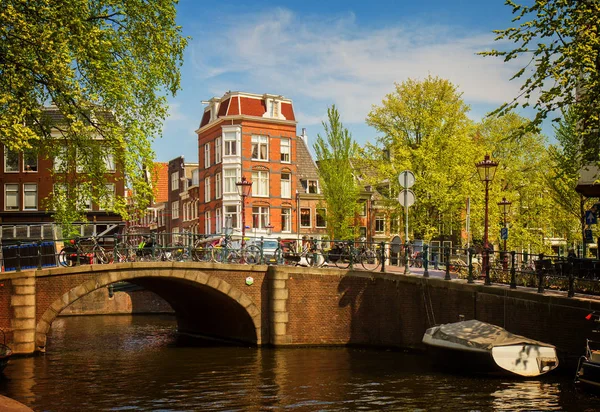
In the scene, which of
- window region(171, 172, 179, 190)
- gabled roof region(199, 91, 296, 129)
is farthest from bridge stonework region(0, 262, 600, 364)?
window region(171, 172, 179, 190)

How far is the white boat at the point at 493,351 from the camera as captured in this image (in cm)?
1911

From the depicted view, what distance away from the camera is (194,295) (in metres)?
32.1

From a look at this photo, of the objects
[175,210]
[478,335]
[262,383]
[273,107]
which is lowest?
[262,383]

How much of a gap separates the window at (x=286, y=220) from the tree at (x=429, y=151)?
14.5 metres

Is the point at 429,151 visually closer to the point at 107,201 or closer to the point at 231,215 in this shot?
the point at 231,215

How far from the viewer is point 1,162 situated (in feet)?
159

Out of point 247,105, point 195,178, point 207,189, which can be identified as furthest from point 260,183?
point 195,178

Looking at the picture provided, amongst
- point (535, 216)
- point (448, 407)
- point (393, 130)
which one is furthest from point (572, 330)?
point (535, 216)

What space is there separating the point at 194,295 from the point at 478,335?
1476 centimetres

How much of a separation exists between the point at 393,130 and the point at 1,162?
23503 millimetres

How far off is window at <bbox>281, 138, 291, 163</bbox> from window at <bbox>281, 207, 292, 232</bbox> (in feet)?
11.4

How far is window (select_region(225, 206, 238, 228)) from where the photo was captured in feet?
180

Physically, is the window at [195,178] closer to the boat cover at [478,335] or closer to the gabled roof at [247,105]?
the gabled roof at [247,105]

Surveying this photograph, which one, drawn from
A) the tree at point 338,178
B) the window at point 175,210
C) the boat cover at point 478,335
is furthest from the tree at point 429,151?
the window at point 175,210
